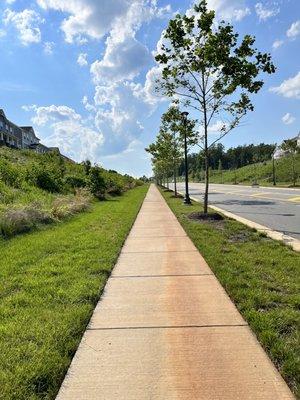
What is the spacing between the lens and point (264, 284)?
20.3 feet

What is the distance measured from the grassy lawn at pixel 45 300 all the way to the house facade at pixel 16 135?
66.3m

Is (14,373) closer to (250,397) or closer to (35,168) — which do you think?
(250,397)

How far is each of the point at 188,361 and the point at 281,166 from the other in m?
82.8

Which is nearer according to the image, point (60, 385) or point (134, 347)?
point (60, 385)

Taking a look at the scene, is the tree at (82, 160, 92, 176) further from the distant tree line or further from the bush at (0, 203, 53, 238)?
the distant tree line

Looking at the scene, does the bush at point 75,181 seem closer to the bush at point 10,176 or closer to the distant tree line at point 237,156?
the bush at point 10,176

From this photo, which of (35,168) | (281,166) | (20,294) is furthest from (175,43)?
(281,166)

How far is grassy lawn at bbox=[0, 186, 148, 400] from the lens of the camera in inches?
143

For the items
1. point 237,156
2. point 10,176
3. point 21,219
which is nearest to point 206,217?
point 21,219

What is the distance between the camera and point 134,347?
4.17m

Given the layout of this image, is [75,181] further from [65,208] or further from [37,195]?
[65,208]

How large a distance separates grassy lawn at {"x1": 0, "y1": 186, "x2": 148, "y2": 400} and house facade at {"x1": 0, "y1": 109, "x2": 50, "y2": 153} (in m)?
66.3

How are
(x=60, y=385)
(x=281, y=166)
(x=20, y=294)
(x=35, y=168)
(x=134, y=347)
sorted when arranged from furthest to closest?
(x=281, y=166) < (x=35, y=168) < (x=20, y=294) < (x=134, y=347) < (x=60, y=385)

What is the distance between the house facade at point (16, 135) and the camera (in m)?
87.6
